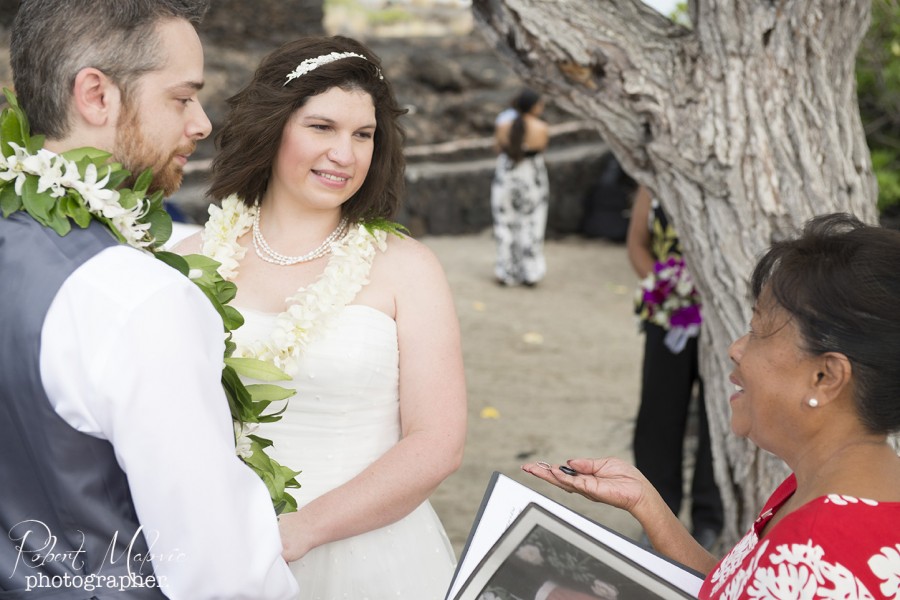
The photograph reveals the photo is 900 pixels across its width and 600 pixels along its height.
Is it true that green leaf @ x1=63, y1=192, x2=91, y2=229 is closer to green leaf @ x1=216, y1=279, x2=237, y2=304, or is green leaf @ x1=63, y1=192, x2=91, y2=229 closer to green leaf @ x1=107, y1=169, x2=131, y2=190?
green leaf @ x1=107, y1=169, x2=131, y2=190

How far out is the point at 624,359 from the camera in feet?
26.1

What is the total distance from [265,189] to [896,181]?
15.8 feet

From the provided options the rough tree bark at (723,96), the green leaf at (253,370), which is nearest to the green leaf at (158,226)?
the green leaf at (253,370)

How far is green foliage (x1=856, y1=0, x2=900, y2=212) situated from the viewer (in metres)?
6.07

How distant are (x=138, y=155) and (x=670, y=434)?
11.5 ft

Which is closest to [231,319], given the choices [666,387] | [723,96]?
[723,96]

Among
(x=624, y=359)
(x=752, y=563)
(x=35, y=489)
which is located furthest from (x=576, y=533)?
(x=624, y=359)

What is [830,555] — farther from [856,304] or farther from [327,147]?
[327,147]

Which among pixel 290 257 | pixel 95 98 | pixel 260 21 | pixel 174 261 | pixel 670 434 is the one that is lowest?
pixel 670 434

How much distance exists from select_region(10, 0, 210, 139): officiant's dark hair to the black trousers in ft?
10.9

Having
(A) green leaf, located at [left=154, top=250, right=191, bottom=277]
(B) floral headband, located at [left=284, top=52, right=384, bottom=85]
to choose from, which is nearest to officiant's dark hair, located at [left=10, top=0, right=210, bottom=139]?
(A) green leaf, located at [left=154, top=250, right=191, bottom=277]

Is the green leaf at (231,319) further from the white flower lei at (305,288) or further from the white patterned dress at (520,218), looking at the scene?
the white patterned dress at (520,218)

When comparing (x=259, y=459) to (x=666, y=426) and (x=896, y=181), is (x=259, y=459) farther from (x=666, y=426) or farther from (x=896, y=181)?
(x=896, y=181)

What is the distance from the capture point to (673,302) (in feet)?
14.4
